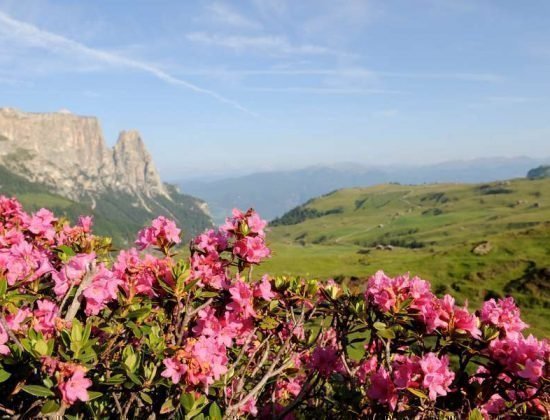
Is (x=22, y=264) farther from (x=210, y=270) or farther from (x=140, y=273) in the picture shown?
(x=210, y=270)

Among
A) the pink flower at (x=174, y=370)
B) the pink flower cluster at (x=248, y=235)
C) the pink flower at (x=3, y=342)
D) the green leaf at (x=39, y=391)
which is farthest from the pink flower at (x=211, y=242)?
the green leaf at (x=39, y=391)

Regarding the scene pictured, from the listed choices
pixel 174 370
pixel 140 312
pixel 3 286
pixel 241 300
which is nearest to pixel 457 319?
pixel 241 300

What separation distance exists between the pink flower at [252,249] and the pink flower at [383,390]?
178cm

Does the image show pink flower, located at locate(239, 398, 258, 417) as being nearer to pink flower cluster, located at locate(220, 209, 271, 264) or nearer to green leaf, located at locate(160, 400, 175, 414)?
green leaf, located at locate(160, 400, 175, 414)

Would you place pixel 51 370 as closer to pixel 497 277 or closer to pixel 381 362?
pixel 381 362

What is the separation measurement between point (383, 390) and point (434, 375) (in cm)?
77

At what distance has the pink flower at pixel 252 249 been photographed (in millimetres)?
5168

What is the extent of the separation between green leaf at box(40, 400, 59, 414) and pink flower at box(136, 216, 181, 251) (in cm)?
228

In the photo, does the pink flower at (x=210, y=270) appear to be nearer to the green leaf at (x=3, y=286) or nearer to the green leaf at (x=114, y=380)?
the green leaf at (x=114, y=380)

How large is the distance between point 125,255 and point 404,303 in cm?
311

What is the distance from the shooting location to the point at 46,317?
4367 millimetres

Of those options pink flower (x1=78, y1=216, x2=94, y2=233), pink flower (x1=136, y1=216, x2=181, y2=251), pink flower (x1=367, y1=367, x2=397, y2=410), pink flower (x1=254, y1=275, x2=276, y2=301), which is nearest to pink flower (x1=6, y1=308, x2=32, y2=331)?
pink flower (x1=136, y1=216, x2=181, y2=251)

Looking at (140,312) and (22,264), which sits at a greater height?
(22,264)

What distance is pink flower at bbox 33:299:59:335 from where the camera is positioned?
4.20m
